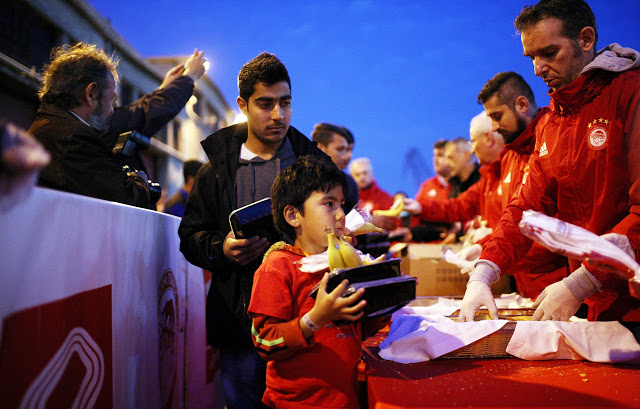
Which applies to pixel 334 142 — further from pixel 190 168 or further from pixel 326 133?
pixel 190 168

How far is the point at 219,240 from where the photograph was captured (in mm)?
2256

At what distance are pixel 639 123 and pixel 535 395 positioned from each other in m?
1.19

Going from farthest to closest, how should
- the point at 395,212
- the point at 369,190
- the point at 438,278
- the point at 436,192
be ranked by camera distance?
the point at 369,190
the point at 436,192
the point at 395,212
the point at 438,278

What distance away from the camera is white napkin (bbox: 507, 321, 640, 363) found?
168cm

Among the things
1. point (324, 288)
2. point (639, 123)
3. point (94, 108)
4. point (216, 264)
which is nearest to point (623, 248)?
point (639, 123)

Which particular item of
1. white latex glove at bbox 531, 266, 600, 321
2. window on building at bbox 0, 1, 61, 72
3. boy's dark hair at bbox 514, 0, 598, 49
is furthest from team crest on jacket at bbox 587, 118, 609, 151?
window on building at bbox 0, 1, 61, 72

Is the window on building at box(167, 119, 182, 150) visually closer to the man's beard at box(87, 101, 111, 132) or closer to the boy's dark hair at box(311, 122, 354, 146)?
the boy's dark hair at box(311, 122, 354, 146)

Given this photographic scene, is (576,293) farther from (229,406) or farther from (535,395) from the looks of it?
(229,406)

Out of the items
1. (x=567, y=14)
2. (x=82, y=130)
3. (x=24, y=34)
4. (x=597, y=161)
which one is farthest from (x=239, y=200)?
(x=24, y=34)

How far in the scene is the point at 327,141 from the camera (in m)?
5.11

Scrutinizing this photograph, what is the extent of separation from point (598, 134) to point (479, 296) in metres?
0.82

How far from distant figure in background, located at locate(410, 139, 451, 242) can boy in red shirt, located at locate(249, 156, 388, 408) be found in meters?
4.77

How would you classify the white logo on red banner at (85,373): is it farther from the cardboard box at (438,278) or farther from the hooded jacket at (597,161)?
the cardboard box at (438,278)

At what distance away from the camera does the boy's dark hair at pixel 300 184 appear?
6.10 feet
